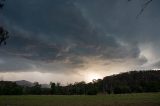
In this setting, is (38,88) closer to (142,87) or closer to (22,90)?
(22,90)

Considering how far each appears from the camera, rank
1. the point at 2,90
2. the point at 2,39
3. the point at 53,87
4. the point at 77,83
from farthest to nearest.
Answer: the point at 77,83 < the point at 53,87 < the point at 2,90 < the point at 2,39

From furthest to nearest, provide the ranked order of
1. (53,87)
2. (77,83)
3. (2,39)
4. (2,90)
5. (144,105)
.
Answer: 1. (77,83)
2. (53,87)
3. (2,90)
4. (2,39)
5. (144,105)

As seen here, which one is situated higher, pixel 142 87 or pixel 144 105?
pixel 142 87

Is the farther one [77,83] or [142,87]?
[77,83]

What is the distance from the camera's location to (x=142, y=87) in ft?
360

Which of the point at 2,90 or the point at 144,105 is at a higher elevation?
the point at 2,90

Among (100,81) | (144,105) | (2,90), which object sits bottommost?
(144,105)

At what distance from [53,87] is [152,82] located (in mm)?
36702

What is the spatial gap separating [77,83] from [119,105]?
9837 centimetres

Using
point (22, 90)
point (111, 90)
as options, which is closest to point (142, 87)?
point (111, 90)

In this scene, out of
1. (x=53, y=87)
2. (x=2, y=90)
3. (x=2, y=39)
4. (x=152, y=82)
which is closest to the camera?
(x=2, y=39)

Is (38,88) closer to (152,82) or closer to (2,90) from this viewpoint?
(2,90)

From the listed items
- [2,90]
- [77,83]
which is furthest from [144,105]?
[77,83]

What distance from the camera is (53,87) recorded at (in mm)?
113688
